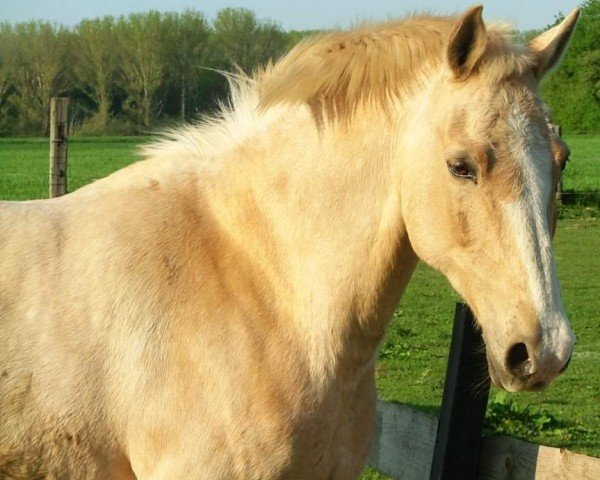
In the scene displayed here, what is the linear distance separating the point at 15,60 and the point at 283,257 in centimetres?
3346

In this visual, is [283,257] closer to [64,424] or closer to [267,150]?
[267,150]

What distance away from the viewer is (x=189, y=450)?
3010 millimetres

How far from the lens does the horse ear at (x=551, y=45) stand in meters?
3.10

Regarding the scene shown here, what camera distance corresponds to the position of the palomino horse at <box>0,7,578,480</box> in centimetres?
292

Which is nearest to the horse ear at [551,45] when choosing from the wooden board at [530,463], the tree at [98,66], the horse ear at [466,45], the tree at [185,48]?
the horse ear at [466,45]

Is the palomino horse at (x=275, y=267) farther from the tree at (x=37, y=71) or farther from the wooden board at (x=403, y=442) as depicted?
the tree at (x=37, y=71)

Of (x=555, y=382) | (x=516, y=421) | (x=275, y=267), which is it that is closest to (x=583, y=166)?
(x=555, y=382)

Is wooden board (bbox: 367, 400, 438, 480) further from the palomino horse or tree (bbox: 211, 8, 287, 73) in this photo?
tree (bbox: 211, 8, 287, 73)

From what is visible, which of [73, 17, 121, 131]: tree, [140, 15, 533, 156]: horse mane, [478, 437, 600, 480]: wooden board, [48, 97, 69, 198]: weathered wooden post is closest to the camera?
[140, 15, 533, 156]: horse mane

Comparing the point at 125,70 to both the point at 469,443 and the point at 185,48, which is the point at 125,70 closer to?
the point at 185,48

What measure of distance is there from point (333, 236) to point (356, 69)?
59 centimetres

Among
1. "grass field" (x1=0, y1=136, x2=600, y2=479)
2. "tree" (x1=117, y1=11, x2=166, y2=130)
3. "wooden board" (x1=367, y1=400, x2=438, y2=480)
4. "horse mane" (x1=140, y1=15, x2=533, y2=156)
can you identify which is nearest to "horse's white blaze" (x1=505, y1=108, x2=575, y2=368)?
"horse mane" (x1=140, y1=15, x2=533, y2=156)

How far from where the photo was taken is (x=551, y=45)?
314cm

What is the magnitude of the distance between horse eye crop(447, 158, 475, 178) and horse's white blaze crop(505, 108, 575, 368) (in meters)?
0.15
